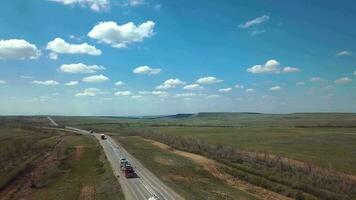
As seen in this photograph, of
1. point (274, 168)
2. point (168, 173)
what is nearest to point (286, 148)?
point (274, 168)

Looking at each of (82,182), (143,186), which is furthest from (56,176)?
(143,186)

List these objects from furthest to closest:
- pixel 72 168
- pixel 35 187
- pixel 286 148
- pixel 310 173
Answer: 1. pixel 286 148
2. pixel 72 168
3. pixel 310 173
4. pixel 35 187

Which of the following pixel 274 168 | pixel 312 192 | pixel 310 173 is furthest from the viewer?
pixel 274 168

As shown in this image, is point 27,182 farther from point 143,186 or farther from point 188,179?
point 188,179

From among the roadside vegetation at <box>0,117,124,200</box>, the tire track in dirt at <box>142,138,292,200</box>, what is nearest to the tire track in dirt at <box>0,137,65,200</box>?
the roadside vegetation at <box>0,117,124,200</box>

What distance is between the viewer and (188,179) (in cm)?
5900

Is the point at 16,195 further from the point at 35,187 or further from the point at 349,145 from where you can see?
the point at 349,145

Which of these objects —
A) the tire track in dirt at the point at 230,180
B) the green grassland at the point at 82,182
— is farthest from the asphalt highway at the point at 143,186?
the tire track in dirt at the point at 230,180

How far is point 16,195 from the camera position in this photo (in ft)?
167

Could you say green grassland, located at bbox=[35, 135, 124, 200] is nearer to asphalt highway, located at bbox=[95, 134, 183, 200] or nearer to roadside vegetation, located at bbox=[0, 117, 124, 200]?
roadside vegetation, located at bbox=[0, 117, 124, 200]

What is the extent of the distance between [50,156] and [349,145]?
2921 inches

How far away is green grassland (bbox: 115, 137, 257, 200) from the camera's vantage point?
48.2 metres

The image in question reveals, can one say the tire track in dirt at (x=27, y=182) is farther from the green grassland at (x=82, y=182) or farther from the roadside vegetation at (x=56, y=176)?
the green grassland at (x=82, y=182)

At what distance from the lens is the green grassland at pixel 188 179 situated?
48213mm
